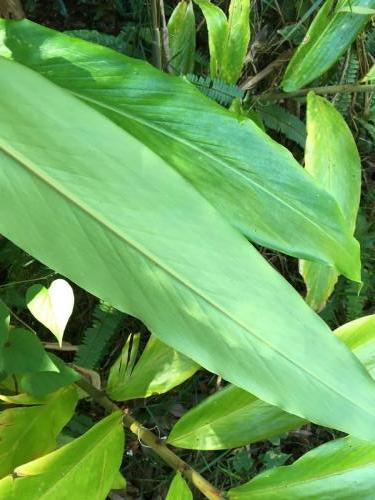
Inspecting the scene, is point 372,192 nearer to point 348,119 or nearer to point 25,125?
point 348,119

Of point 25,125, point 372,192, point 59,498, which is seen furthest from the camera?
point 372,192

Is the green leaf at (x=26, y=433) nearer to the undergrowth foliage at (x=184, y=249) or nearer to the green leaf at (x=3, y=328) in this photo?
the undergrowth foliage at (x=184, y=249)

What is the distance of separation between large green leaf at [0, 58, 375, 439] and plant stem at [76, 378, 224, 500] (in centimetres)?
31

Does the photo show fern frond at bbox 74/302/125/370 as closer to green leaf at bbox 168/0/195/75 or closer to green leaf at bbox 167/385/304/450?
green leaf at bbox 167/385/304/450

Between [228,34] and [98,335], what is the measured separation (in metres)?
0.52

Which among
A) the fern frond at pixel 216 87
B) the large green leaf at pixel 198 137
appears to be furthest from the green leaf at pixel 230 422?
the fern frond at pixel 216 87

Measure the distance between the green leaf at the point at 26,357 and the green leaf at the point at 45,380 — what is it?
3 centimetres

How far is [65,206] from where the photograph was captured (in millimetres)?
413

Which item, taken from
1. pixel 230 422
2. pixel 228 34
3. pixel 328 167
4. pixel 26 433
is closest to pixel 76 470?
pixel 26 433

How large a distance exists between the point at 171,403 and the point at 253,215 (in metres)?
0.54

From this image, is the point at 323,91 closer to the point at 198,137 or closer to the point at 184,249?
the point at 198,137

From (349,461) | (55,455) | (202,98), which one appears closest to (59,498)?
(55,455)

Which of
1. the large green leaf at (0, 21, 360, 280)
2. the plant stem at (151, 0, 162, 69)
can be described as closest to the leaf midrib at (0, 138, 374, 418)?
the large green leaf at (0, 21, 360, 280)

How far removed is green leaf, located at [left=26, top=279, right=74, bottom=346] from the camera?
0.63 meters
